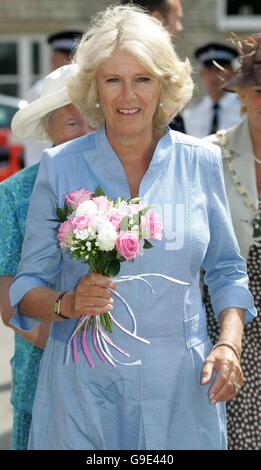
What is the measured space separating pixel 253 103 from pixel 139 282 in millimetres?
1609

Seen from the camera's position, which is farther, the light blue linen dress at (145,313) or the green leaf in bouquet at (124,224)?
the light blue linen dress at (145,313)

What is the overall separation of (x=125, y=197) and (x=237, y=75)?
1521 millimetres

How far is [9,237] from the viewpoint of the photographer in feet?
12.1

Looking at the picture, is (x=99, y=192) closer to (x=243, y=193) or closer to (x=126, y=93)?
(x=126, y=93)

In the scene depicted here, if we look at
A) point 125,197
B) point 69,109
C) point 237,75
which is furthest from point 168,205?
point 237,75

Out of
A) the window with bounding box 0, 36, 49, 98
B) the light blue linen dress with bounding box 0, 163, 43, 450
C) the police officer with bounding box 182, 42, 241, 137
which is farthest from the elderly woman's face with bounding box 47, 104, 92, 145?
the window with bounding box 0, 36, 49, 98

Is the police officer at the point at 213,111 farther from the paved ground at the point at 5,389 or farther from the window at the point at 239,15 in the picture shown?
the window at the point at 239,15

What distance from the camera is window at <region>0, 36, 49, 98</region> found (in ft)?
69.5

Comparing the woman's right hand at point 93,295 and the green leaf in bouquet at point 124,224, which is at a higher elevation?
the green leaf in bouquet at point 124,224

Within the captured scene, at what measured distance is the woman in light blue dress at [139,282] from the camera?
3.08 m

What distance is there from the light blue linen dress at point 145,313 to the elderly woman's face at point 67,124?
2.25 ft

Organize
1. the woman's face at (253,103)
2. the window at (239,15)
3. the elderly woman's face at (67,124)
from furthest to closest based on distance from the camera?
the window at (239,15)
the woman's face at (253,103)
the elderly woman's face at (67,124)

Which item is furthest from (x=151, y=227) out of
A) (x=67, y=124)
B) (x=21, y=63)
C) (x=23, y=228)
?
(x=21, y=63)

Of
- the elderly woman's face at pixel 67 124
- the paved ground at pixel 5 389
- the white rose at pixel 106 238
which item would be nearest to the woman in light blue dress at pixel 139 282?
the white rose at pixel 106 238
